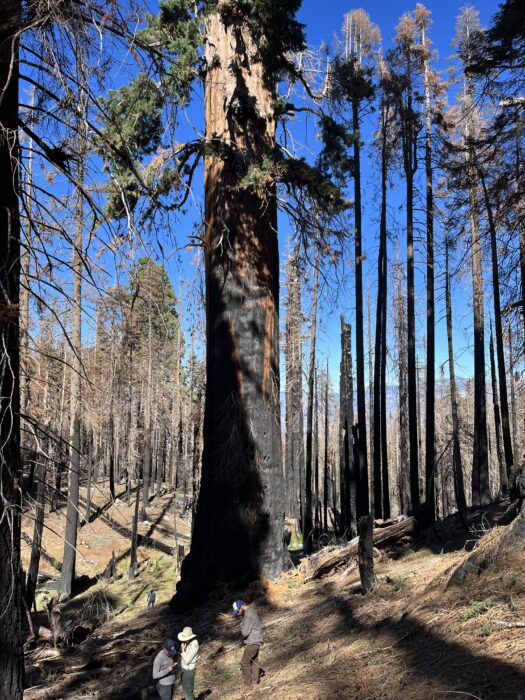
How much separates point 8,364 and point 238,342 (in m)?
6.78

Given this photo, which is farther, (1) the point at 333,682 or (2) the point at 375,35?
(2) the point at 375,35

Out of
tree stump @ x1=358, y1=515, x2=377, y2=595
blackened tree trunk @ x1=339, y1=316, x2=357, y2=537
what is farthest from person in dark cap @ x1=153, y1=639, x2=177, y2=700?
blackened tree trunk @ x1=339, y1=316, x2=357, y2=537

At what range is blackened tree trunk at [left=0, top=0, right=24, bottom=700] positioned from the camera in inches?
128

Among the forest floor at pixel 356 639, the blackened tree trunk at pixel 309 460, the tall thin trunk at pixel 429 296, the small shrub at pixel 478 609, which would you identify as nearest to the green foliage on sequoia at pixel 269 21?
the blackened tree trunk at pixel 309 460

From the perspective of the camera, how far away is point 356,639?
238 inches

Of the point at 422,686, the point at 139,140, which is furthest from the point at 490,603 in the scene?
the point at 139,140

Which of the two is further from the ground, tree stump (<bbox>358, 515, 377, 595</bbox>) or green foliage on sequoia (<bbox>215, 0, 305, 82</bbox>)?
green foliage on sequoia (<bbox>215, 0, 305, 82</bbox>)

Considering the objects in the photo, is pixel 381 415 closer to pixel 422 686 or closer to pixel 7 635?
pixel 422 686

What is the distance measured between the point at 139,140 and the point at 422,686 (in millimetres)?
9648

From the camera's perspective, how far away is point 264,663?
6.75 metres

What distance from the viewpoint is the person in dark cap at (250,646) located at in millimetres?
6262

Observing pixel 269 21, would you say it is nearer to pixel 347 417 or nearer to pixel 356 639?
pixel 356 639

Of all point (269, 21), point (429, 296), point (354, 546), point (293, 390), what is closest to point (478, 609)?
point (354, 546)

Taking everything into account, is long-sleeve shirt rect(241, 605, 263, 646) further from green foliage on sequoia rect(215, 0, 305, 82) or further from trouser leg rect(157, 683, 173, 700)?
green foliage on sequoia rect(215, 0, 305, 82)
